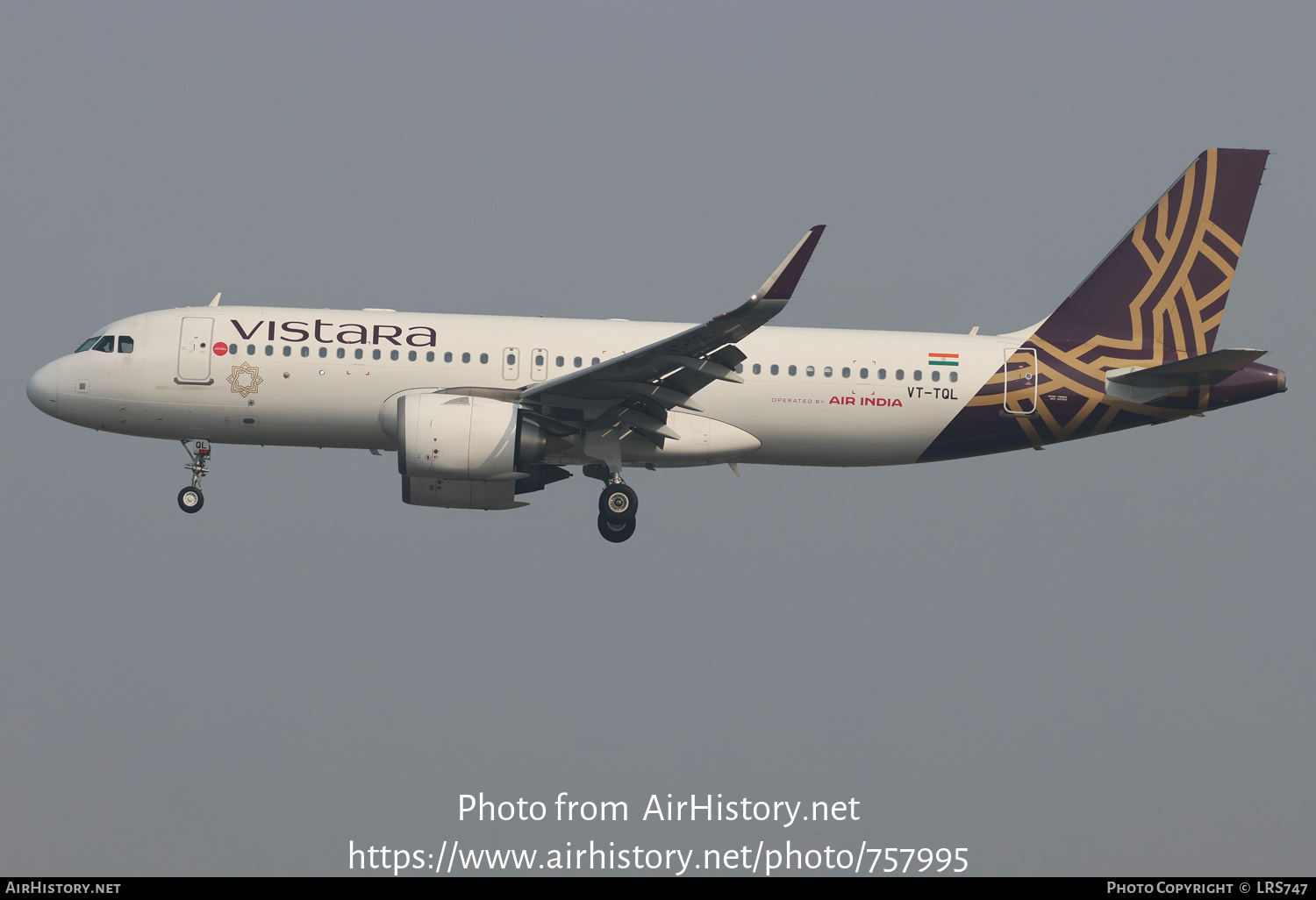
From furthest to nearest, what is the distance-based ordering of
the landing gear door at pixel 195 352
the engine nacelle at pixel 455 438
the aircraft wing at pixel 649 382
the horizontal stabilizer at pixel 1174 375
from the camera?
1. the landing gear door at pixel 195 352
2. the horizontal stabilizer at pixel 1174 375
3. the engine nacelle at pixel 455 438
4. the aircraft wing at pixel 649 382

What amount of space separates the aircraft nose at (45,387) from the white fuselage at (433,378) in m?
0.05

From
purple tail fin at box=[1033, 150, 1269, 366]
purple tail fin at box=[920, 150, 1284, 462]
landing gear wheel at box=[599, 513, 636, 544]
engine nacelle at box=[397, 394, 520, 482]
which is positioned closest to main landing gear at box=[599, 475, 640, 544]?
landing gear wheel at box=[599, 513, 636, 544]

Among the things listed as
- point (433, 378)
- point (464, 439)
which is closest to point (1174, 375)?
point (464, 439)

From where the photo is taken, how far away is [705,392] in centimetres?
2998

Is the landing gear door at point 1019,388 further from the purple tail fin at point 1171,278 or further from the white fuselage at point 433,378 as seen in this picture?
the purple tail fin at point 1171,278

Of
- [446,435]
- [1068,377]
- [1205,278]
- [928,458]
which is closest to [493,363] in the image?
[446,435]

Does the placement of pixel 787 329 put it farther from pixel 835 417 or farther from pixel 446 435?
pixel 446 435

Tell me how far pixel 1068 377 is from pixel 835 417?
5137mm

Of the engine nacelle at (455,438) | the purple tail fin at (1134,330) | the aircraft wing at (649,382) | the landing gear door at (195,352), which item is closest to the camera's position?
the aircraft wing at (649,382)

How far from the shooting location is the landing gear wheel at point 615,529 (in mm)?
30219

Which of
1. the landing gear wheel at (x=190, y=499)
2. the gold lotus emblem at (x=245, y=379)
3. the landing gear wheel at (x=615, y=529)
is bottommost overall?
the landing gear wheel at (x=615, y=529)

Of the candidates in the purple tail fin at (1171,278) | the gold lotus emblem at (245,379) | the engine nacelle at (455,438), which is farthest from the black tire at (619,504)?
the purple tail fin at (1171,278)

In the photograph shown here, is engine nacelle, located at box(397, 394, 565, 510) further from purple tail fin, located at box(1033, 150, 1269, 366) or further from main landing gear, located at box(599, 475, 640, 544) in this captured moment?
purple tail fin, located at box(1033, 150, 1269, 366)

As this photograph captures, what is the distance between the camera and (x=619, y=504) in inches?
1187
